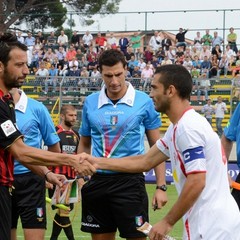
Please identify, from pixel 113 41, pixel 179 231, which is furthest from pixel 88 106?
pixel 113 41

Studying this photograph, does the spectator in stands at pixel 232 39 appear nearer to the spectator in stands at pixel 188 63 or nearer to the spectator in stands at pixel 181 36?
the spectator in stands at pixel 181 36

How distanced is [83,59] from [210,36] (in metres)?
5.63

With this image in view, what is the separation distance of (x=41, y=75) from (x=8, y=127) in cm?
2638

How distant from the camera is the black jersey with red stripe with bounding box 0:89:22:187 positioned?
21.1ft

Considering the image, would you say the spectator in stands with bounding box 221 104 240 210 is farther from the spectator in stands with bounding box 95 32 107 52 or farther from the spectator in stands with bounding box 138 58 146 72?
the spectator in stands with bounding box 95 32 107 52

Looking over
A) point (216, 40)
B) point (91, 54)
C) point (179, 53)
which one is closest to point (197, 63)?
point (179, 53)

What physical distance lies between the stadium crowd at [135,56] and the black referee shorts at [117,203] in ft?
67.5

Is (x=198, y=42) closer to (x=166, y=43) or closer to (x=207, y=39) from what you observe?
(x=207, y=39)

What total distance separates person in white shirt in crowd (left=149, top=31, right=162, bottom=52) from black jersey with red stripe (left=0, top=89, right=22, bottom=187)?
2914 centimetres

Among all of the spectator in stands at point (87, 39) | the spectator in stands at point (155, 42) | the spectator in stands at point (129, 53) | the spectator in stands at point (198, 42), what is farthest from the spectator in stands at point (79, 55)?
the spectator in stands at point (198, 42)

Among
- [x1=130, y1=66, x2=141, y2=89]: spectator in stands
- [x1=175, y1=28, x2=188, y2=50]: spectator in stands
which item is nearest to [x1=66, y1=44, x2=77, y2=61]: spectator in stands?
[x1=130, y1=66, x2=141, y2=89]: spectator in stands

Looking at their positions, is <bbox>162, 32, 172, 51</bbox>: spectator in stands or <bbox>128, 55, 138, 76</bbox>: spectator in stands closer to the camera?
<bbox>128, 55, 138, 76</bbox>: spectator in stands

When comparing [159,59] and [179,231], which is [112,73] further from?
[159,59]

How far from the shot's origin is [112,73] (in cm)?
819
